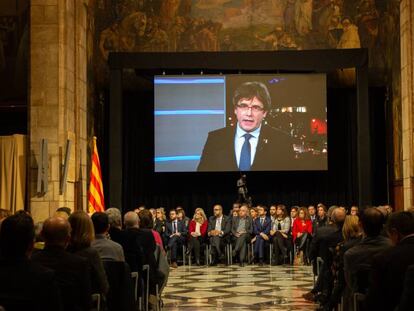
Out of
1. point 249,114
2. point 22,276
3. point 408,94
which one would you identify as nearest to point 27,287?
point 22,276

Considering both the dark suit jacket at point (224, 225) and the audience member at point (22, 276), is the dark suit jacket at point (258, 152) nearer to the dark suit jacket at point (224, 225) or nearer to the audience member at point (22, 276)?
the dark suit jacket at point (224, 225)

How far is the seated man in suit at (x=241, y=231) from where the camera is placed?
651 inches

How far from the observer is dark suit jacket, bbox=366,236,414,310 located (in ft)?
13.8

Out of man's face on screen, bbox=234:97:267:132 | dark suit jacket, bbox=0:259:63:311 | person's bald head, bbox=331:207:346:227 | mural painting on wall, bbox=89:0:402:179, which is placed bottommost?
dark suit jacket, bbox=0:259:63:311

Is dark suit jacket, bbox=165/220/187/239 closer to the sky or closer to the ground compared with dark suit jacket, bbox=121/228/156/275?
closer to the ground

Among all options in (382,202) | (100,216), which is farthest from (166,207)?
(100,216)

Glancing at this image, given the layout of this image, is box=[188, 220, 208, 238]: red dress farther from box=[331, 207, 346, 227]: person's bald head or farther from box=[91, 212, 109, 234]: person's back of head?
box=[91, 212, 109, 234]: person's back of head

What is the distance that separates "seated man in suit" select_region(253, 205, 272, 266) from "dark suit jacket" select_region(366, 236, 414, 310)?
1238 cm

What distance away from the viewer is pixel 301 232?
16.6m

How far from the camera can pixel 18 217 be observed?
3836mm

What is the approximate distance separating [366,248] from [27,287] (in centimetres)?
326

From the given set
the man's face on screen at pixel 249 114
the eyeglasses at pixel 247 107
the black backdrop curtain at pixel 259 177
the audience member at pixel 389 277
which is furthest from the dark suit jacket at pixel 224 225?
the audience member at pixel 389 277

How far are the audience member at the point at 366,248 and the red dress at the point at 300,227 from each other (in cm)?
1049

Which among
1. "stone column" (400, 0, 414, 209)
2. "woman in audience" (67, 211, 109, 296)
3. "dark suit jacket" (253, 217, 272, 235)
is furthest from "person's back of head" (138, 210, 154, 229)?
"stone column" (400, 0, 414, 209)
